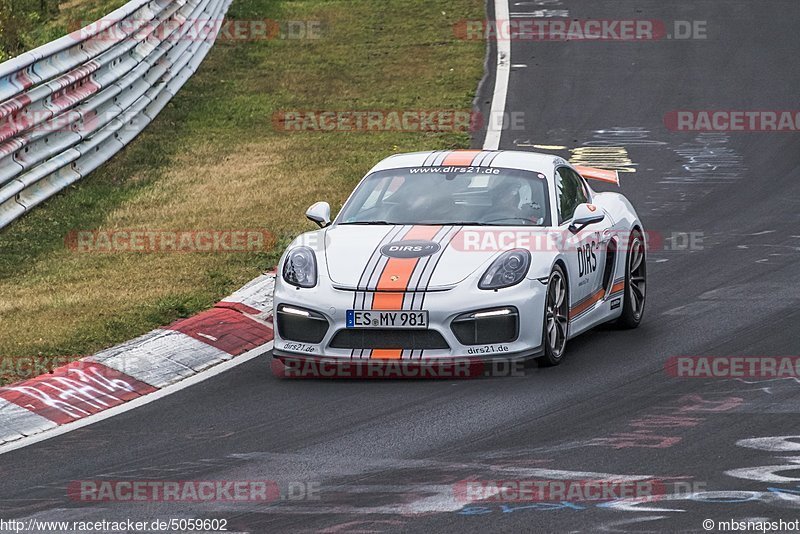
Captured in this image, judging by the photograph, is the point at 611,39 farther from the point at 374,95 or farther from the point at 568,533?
the point at 568,533

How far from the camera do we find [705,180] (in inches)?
641

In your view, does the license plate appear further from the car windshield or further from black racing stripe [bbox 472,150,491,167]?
black racing stripe [bbox 472,150,491,167]

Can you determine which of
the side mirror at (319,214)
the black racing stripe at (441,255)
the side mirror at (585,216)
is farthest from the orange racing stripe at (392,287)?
the side mirror at (585,216)

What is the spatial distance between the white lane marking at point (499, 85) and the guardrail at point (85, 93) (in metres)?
3.88

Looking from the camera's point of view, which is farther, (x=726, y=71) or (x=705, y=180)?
(x=726, y=71)

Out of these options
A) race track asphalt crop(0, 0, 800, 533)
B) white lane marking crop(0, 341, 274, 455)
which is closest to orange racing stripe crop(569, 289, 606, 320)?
race track asphalt crop(0, 0, 800, 533)

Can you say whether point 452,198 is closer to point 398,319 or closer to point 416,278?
point 416,278

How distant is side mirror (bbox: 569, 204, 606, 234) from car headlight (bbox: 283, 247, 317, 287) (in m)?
1.77

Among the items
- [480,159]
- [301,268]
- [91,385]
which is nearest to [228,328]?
[301,268]

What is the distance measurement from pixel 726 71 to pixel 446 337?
42.3ft

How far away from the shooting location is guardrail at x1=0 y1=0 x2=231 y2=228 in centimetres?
1345

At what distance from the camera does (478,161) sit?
11.0 m

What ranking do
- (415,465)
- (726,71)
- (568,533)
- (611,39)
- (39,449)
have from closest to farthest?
(568,533)
(415,465)
(39,449)
(726,71)
(611,39)

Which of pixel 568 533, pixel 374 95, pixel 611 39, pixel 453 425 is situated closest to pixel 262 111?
pixel 374 95
